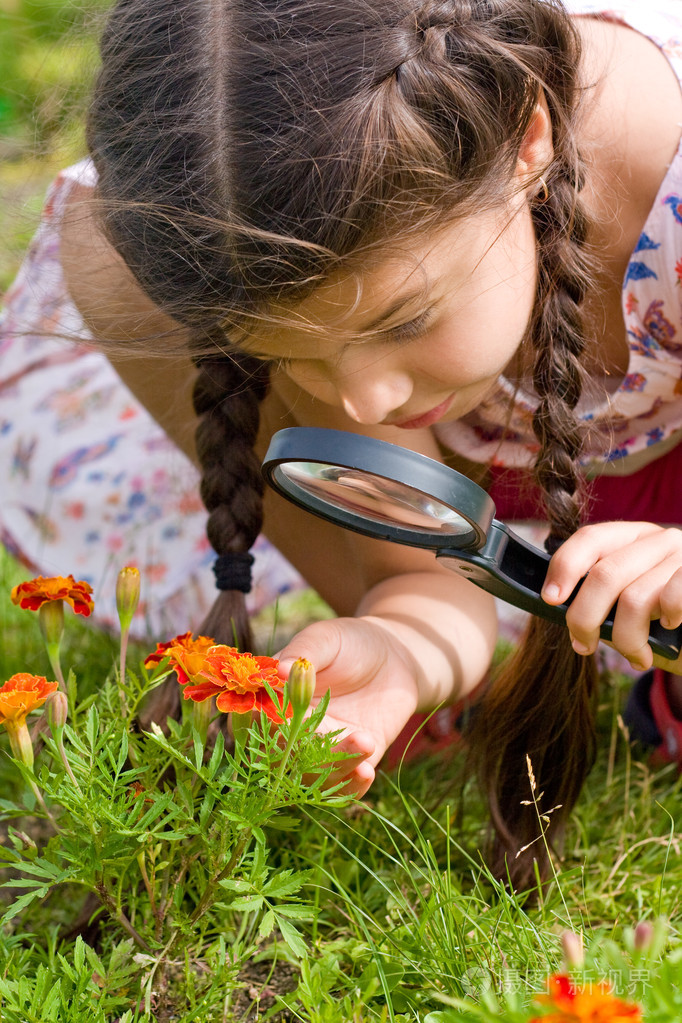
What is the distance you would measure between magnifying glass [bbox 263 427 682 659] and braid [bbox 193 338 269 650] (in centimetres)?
19

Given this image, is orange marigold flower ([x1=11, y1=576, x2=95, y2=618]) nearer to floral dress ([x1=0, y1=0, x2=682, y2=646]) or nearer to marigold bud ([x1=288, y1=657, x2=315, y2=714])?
marigold bud ([x1=288, y1=657, x2=315, y2=714])

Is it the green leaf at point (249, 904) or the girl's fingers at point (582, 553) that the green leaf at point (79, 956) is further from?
the girl's fingers at point (582, 553)

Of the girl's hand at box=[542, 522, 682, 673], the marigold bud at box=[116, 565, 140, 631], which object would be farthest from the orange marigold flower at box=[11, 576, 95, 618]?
the girl's hand at box=[542, 522, 682, 673]

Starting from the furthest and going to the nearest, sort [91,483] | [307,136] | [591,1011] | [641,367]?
[91,483] → [641,367] → [307,136] → [591,1011]

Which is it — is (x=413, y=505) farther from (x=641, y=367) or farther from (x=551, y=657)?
(x=641, y=367)

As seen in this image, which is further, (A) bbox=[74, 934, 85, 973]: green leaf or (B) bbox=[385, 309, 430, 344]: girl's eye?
(B) bbox=[385, 309, 430, 344]: girl's eye

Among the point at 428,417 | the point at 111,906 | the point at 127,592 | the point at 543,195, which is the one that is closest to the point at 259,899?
the point at 111,906

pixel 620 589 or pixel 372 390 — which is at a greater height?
pixel 372 390

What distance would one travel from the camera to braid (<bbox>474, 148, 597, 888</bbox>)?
1.09m

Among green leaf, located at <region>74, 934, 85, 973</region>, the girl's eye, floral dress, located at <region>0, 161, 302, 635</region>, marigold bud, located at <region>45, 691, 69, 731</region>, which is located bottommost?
floral dress, located at <region>0, 161, 302, 635</region>

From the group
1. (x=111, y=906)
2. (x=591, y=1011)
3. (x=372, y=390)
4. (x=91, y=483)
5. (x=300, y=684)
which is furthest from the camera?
(x=91, y=483)

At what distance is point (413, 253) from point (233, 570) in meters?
0.45

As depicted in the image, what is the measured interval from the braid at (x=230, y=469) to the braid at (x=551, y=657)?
316 millimetres

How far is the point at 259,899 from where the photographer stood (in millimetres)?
688
